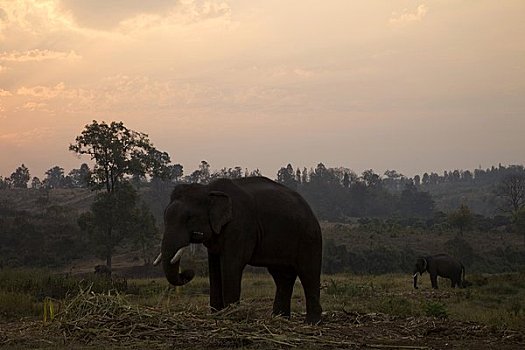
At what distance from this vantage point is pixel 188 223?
941 cm

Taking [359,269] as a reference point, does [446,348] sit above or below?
above

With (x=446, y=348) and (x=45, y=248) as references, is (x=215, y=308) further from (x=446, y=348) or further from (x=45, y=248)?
(x=45, y=248)

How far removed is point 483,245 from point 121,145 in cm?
3344

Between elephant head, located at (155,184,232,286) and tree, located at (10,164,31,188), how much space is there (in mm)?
112600

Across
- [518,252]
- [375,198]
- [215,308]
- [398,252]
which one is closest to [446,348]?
[215,308]

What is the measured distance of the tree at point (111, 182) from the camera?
3562 centimetres

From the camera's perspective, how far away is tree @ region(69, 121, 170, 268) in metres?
35.6

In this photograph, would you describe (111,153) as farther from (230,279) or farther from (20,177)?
(20,177)

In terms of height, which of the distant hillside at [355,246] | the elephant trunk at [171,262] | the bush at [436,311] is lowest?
the distant hillside at [355,246]

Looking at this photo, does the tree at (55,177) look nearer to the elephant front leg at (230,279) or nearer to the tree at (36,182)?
the tree at (36,182)

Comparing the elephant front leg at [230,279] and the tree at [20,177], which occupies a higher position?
the tree at [20,177]

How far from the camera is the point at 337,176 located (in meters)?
123

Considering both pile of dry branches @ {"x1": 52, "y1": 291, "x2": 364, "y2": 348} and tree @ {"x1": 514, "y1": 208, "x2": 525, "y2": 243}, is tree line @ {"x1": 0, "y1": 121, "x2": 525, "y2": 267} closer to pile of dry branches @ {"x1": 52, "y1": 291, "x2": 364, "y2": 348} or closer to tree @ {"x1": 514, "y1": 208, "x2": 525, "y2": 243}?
tree @ {"x1": 514, "y1": 208, "x2": 525, "y2": 243}

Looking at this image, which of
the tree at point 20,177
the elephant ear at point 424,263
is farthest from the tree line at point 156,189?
the elephant ear at point 424,263
